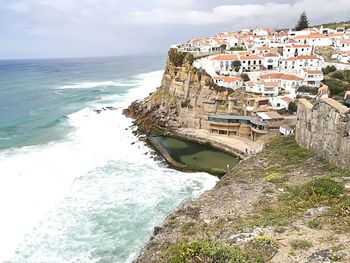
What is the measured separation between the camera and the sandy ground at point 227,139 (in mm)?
36938

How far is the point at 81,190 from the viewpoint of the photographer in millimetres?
26859

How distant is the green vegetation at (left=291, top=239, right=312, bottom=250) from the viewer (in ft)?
34.5

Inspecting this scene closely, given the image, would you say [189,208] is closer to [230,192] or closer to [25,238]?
[230,192]

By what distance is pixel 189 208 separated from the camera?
54.9 feet

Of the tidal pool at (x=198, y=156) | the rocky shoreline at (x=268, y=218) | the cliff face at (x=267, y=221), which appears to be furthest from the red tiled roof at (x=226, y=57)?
the cliff face at (x=267, y=221)

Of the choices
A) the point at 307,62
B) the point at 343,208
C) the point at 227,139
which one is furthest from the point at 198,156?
the point at 307,62

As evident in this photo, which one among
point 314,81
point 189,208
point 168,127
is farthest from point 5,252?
point 314,81

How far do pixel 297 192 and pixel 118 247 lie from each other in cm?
1069

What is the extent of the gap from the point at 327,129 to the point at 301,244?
10.3 meters

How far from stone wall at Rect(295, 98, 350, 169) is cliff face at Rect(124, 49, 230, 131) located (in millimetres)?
21718

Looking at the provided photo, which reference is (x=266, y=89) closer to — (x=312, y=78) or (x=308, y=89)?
(x=308, y=89)

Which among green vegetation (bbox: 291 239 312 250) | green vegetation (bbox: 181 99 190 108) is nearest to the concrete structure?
green vegetation (bbox: 181 99 190 108)

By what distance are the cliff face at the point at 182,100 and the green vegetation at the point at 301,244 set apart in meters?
33.5

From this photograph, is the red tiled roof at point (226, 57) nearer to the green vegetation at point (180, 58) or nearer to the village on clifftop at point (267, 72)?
the village on clifftop at point (267, 72)
